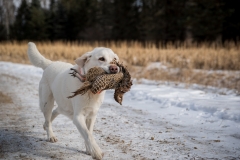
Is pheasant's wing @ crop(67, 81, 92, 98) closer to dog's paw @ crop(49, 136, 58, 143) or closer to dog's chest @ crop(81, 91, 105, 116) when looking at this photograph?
dog's chest @ crop(81, 91, 105, 116)

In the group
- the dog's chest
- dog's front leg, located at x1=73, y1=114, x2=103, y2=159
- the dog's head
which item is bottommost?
dog's front leg, located at x1=73, y1=114, x2=103, y2=159

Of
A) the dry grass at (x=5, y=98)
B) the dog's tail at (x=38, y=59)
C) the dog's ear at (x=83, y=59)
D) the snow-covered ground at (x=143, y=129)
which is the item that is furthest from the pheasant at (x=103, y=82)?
the dry grass at (x=5, y=98)

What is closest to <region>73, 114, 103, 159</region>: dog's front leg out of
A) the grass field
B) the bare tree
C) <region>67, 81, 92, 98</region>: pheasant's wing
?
<region>67, 81, 92, 98</region>: pheasant's wing

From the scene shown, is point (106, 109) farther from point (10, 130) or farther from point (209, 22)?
point (209, 22)

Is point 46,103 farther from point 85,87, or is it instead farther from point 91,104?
point 85,87

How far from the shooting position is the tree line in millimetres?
24203

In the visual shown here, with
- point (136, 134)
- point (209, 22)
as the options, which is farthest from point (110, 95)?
point (209, 22)

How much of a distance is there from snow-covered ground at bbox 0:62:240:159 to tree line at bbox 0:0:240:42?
62.5 feet

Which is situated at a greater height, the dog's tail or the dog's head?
the dog's head

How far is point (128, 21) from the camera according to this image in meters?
36.3

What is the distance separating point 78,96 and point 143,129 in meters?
1.57

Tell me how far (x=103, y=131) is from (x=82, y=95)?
1.23 metres

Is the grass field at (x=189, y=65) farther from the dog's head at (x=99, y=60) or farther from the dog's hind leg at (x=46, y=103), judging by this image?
the dog's hind leg at (x=46, y=103)

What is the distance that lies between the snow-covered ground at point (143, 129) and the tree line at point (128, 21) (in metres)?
19.0
